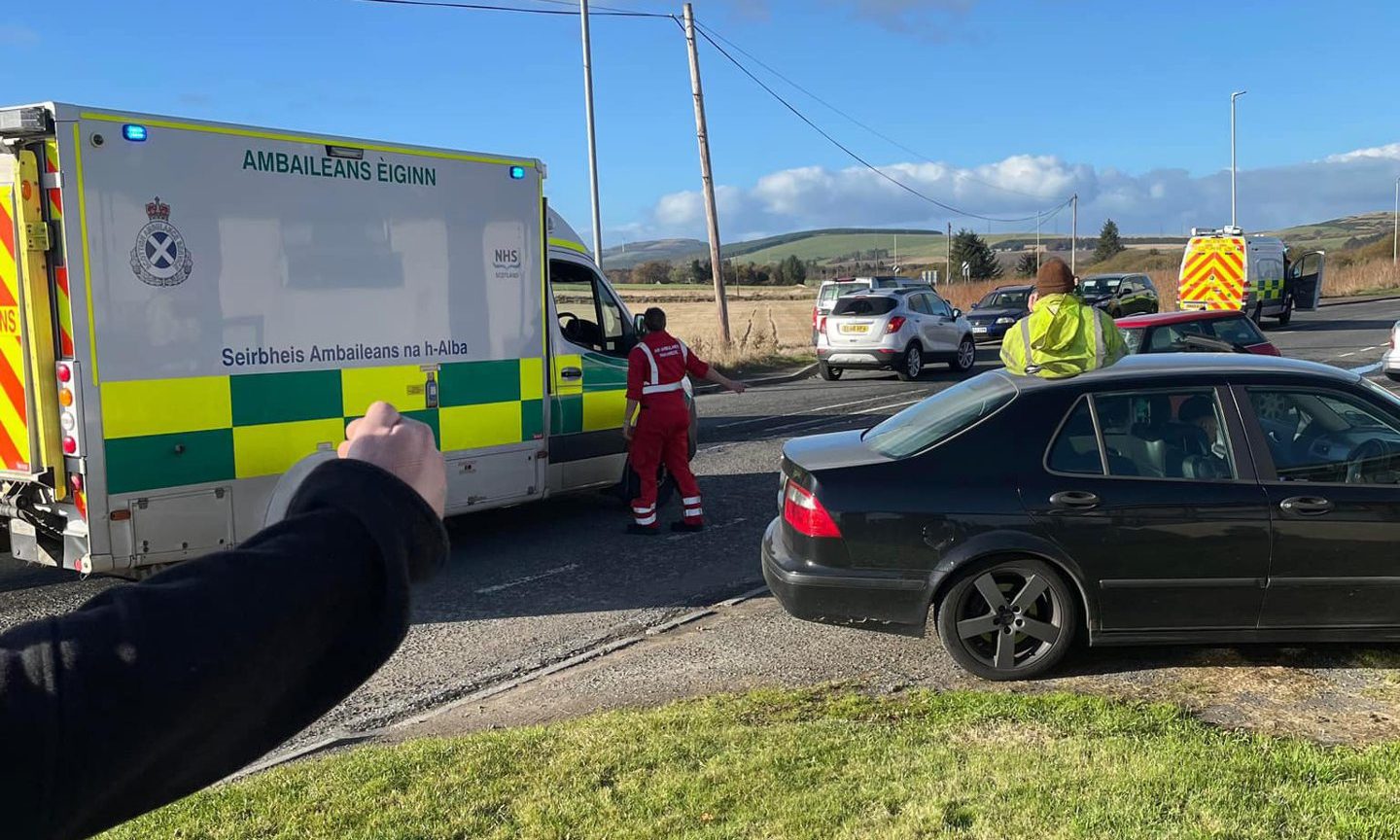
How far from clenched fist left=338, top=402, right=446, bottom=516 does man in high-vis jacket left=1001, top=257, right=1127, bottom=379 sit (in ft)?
17.4

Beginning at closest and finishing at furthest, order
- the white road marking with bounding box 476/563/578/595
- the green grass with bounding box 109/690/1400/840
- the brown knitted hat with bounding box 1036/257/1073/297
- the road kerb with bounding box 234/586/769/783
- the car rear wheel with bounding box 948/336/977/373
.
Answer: the green grass with bounding box 109/690/1400/840, the road kerb with bounding box 234/586/769/783, the brown knitted hat with bounding box 1036/257/1073/297, the white road marking with bounding box 476/563/578/595, the car rear wheel with bounding box 948/336/977/373

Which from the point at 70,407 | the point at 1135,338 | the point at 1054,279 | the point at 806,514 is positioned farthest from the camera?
the point at 1135,338

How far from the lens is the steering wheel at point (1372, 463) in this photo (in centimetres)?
537

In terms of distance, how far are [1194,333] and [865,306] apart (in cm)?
1043

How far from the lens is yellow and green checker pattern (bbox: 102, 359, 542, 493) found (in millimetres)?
6484

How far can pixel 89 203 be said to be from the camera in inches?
247

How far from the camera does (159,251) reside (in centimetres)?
657

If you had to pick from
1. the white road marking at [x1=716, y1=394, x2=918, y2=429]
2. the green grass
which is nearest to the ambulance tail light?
the green grass

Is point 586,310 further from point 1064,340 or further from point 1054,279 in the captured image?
point 1064,340

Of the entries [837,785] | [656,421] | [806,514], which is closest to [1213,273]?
[656,421]

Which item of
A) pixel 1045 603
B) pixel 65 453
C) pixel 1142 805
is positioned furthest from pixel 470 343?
pixel 1142 805

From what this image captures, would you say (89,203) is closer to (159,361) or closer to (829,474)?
(159,361)

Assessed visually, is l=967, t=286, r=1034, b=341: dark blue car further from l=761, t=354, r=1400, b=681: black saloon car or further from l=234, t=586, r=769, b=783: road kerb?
l=761, t=354, r=1400, b=681: black saloon car

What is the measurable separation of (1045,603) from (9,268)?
567 centimetres
